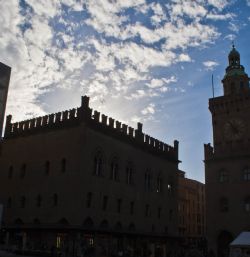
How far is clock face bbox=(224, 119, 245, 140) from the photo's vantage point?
42406 mm

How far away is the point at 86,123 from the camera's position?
3145 centimetres

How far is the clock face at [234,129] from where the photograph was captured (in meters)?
42.4

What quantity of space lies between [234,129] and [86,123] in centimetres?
1839

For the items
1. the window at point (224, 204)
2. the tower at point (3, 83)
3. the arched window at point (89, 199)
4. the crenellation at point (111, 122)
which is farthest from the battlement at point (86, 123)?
the tower at point (3, 83)

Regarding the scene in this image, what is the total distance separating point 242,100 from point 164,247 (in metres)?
17.3

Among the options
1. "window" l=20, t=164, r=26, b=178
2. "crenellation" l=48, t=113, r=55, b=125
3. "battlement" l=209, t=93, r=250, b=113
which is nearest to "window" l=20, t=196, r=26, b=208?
"window" l=20, t=164, r=26, b=178

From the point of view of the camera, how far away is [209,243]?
132 feet

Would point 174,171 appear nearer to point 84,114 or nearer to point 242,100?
point 242,100

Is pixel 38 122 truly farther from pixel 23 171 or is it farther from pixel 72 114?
pixel 23 171

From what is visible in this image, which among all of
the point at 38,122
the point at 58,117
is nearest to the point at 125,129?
the point at 58,117

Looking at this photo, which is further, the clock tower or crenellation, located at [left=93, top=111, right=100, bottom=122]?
the clock tower

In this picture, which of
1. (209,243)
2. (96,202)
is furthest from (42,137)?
(209,243)

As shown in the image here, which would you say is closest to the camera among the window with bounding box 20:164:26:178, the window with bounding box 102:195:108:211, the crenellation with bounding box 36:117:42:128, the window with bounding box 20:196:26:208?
the window with bounding box 102:195:108:211

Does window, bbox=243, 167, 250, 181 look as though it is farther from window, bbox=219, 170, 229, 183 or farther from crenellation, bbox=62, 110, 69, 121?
crenellation, bbox=62, 110, 69, 121
